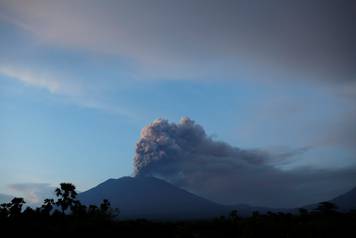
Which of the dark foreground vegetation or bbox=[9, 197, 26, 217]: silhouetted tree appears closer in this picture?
the dark foreground vegetation

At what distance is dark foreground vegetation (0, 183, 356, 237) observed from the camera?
3145 centimetres

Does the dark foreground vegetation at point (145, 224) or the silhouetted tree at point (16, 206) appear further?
the silhouetted tree at point (16, 206)

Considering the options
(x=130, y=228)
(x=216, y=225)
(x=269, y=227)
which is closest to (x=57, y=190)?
(x=130, y=228)

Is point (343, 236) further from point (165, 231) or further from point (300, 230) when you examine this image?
point (165, 231)

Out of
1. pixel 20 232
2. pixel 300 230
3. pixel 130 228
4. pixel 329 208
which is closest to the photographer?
pixel 300 230

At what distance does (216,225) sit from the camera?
6988 centimetres

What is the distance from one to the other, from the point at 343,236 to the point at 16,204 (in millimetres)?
58568

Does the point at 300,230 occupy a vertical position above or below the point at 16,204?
below

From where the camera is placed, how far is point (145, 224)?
210ft

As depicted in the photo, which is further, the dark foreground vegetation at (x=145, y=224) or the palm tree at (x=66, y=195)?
the palm tree at (x=66, y=195)

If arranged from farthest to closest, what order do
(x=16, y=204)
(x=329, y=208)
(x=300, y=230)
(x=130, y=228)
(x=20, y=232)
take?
(x=16, y=204)
(x=130, y=228)
(x=20, y=232)
(x=329, y=208)
(x=300, y=230)

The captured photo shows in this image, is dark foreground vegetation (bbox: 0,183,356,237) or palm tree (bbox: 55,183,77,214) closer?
dark foreground vegetation (bbox: 0,183,356,237)

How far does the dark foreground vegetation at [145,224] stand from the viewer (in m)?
31.5

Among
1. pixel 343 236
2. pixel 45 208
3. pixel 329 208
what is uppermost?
pixel 45 208
